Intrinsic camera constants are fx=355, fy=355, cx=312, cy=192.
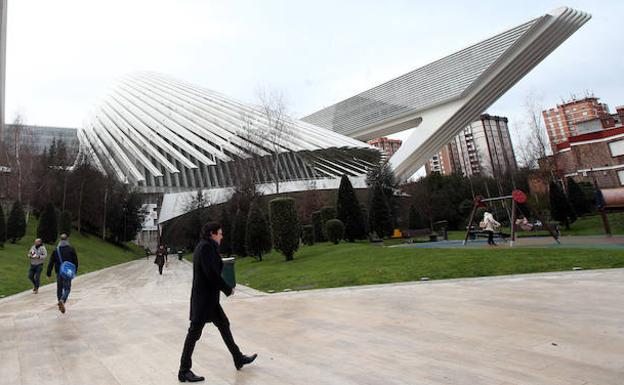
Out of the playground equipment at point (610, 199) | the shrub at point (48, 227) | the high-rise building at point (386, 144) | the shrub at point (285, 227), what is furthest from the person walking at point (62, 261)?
the high-rise building at point (386, 144)

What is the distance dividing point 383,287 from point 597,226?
677 inches

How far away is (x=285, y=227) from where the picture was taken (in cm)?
1465

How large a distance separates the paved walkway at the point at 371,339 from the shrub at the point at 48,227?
20.0m

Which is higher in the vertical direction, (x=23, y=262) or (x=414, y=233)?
(x=23, y=262)

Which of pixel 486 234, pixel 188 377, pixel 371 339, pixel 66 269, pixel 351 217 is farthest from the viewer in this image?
pixel 351 217

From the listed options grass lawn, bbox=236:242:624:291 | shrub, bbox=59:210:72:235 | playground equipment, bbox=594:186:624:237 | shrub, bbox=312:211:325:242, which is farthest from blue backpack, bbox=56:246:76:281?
shrub, bbox=59:210:72:235

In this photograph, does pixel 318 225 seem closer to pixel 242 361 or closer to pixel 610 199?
pixel 610 199

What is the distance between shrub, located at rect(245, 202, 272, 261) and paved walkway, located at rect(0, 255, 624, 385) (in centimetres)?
923

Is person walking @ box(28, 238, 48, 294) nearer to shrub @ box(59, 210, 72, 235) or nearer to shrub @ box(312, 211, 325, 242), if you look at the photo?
shrub @ box(312, 211, 325, 242)

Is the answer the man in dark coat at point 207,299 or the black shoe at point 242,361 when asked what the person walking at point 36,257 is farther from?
the black shoe at point 242,361

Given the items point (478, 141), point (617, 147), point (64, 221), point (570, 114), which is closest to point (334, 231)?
point (64, 221)

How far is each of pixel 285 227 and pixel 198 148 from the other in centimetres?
2520

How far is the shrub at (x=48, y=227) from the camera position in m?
23.4

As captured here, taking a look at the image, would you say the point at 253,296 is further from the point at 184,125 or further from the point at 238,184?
the point at 184,125
